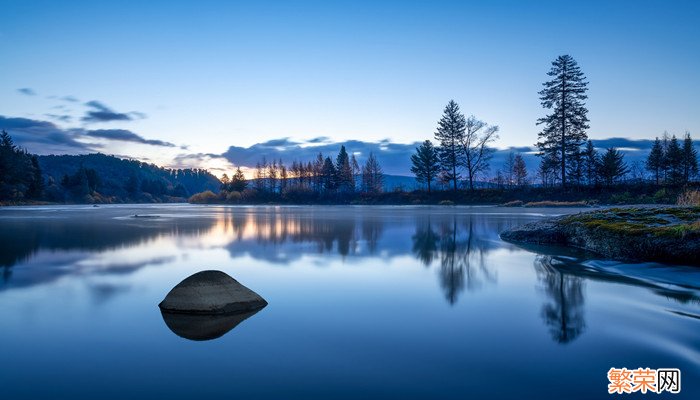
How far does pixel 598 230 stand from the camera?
1228cm

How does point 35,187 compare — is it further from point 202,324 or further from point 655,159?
point 655,159

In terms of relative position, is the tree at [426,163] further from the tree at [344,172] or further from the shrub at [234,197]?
the shrub at [234,197]

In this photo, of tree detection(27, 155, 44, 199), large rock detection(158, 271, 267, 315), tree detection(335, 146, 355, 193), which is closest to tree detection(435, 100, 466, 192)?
tree detection(335, 146, 355, 193)

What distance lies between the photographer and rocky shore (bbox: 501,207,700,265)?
31.9 ft

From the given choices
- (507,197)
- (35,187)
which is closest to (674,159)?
(507,197)

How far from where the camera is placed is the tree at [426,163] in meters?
80.2

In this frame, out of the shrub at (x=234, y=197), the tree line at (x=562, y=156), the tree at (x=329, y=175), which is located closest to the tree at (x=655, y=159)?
the tree line at (x=562, y=156)

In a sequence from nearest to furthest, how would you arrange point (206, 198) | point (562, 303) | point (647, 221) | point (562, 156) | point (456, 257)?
point (562, 303) < point (647, 221) < point (456, 257) < point (562, 156) < point (206, 198)

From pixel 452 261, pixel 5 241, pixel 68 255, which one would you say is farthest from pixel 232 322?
pixel 5 241

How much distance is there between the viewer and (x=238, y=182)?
123375mm

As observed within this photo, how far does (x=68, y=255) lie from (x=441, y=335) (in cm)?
1181

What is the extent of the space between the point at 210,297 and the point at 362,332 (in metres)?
2.36

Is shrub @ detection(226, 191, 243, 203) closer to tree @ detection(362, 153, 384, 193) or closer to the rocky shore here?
tree @ detection(362, 153, 384, 193)

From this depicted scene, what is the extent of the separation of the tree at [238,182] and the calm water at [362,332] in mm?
114501
